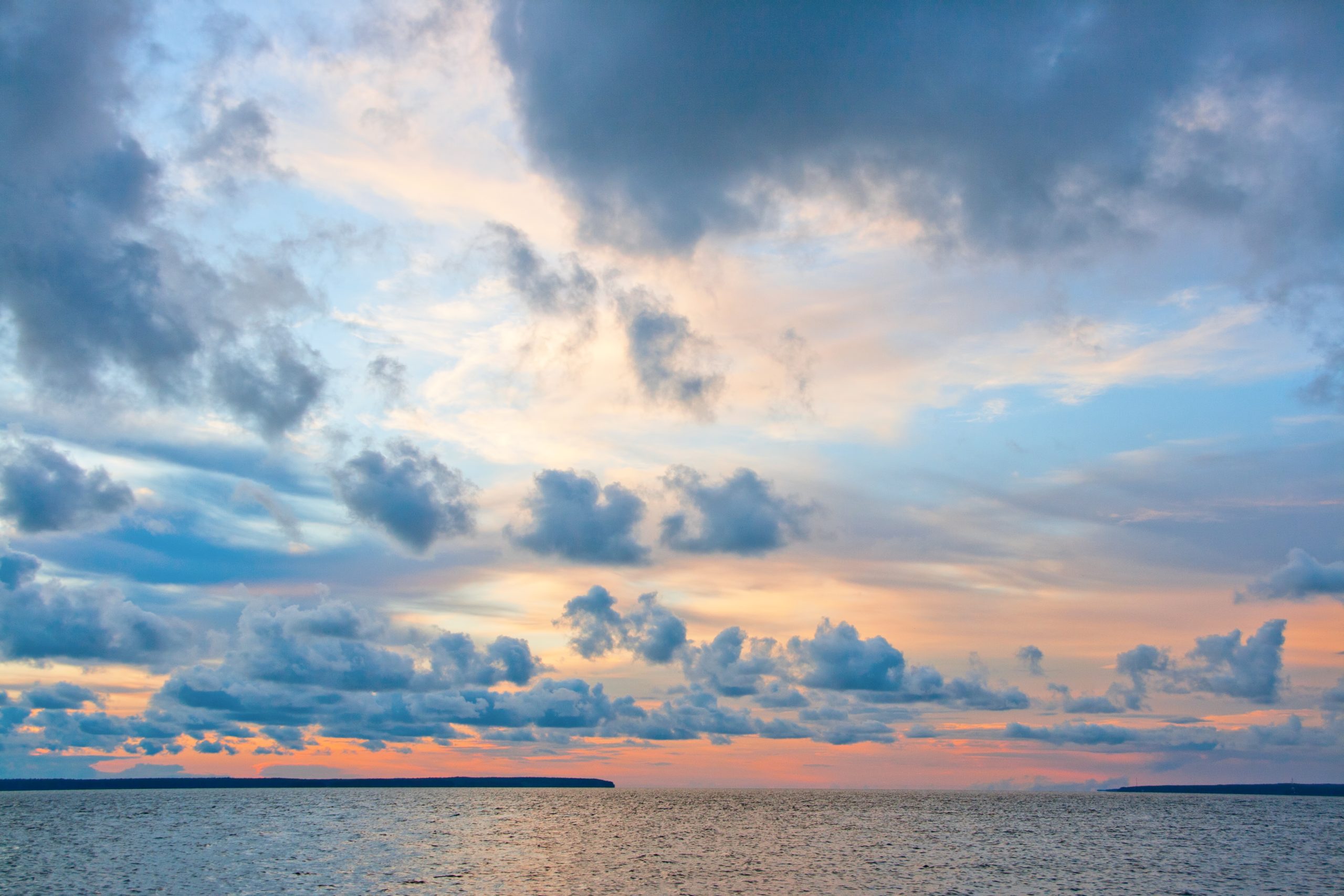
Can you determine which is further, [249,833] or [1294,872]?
[249,833]

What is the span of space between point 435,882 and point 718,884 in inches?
1329

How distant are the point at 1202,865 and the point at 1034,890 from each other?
56.3 m

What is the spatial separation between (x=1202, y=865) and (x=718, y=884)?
8703 centimetres

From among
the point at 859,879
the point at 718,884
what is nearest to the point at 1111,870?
the point at 859,879

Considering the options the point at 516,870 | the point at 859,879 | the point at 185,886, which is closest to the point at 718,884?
the point at 859,879

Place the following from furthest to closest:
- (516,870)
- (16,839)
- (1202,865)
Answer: (16,839), (1202,865), (516,870)

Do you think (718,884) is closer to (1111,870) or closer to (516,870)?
(516,870)

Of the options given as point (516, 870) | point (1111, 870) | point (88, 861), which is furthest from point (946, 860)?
point (88, 861)

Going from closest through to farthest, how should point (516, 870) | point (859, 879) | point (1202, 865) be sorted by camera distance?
1. point (859, 879)
2. point (516, 870)
3. point (1202, 865)

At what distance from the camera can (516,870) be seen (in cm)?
12181

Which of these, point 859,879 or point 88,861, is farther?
point 88,861

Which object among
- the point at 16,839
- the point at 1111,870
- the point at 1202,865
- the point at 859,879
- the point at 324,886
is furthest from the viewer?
the point at 16,839

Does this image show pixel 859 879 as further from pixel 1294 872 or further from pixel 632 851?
pixel 1294 872

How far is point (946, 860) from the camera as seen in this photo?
139500mm
